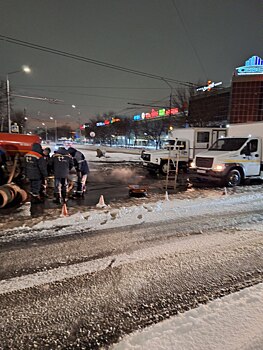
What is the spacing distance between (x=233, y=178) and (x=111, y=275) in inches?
369

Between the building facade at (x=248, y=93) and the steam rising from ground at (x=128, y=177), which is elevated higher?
the building facade at (x=248, y=93)

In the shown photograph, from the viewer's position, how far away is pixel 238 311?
2867 mm

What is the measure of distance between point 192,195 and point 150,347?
7372 mm

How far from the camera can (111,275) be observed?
3672 millimetres

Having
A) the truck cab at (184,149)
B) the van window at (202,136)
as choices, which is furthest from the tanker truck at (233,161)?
the van window at (202,136)

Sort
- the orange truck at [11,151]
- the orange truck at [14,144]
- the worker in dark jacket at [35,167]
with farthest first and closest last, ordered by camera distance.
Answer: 1. the orange truck at [14,144]
2. the orange truck at [11,151]
3. the worker in dark jacket at [35,167]

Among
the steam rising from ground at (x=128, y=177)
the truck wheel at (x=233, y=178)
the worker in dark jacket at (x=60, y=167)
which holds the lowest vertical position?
the steam rising from ground at (x=128, y=177)

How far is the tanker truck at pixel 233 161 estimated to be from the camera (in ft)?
36.2

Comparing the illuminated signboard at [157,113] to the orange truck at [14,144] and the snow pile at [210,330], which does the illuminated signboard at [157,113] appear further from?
the snow pile at [210,330]

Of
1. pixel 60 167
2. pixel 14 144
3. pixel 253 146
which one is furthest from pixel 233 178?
pixel 14 144

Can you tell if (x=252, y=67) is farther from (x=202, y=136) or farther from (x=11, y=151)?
(x=11, y=151)

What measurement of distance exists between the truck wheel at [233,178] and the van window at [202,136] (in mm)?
4953

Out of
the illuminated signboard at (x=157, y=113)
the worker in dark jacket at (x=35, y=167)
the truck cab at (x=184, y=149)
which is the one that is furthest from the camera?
the illuminated signboard at (x=157, y=113)

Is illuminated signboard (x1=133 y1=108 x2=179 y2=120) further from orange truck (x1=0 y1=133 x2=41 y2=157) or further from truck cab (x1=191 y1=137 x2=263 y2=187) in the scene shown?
orange truck (x1=0 y1=133 x2=41 y2=157)
